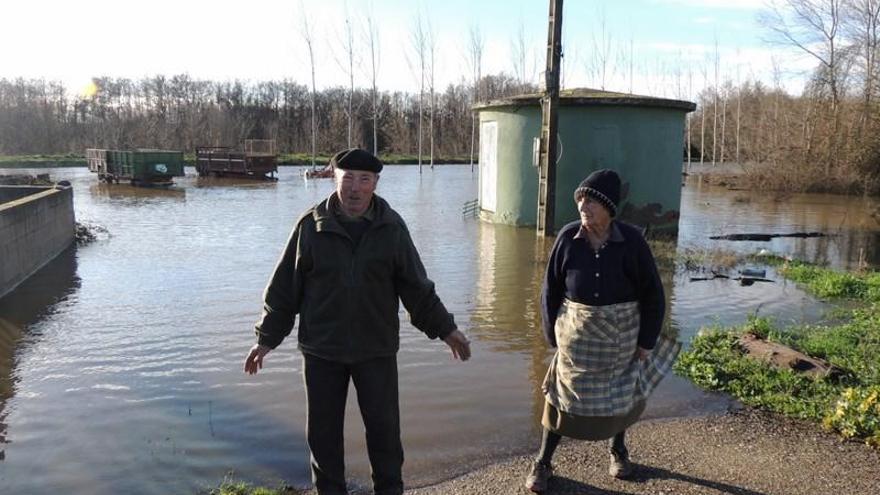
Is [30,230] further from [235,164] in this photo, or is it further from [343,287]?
[235,164]

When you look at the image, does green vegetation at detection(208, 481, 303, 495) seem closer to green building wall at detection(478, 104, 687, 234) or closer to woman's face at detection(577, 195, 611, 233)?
woman's face at detection(577, 195, 611, 233)

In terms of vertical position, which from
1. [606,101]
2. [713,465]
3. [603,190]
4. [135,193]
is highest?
[606,101]

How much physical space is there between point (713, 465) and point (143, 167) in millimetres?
33720

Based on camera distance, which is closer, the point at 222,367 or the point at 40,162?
the point at 222,367

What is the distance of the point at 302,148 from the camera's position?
75625 millimetres

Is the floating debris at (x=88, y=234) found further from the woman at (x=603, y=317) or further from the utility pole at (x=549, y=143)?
the woman at (x=603, y=317)

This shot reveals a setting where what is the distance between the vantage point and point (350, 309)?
353 cm

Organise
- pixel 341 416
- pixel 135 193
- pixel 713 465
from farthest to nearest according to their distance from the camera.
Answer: pixel 135 193, pixel 713 465, pixel 341 416

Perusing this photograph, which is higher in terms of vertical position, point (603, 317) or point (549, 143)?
point (549, 143)

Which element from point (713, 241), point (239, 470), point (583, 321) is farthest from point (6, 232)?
point (713, 241)

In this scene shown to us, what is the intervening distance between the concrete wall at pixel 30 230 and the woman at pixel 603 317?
864cm

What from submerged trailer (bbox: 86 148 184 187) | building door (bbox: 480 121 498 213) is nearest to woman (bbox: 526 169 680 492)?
building door (bbox: 480 121 498 213)

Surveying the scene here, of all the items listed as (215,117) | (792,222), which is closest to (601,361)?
(792,222)

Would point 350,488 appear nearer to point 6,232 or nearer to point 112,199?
point 6,232
